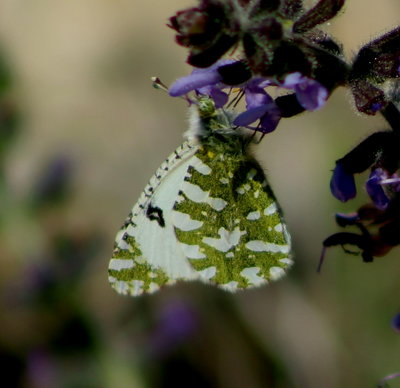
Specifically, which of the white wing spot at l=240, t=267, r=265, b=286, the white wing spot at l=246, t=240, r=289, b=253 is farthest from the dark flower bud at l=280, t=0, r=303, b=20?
the white wing spot at l=240, t=267, r=265, b=286

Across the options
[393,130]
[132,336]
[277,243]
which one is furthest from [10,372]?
[393,130]

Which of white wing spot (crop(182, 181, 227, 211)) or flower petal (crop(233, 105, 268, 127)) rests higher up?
flower petal (crop(233, 105, 268, 127))

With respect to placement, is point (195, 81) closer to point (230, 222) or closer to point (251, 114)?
point (251, 114)

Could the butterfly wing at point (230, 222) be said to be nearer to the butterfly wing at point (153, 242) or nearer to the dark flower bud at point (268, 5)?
the butterfly wing at point (153, 242)

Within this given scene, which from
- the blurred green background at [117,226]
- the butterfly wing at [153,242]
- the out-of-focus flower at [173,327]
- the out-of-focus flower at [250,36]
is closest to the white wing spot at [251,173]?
the butterfly wing at [153,242]

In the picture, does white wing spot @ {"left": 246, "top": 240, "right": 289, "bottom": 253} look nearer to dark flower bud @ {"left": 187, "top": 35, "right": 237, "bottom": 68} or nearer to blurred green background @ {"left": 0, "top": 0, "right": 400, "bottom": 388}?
dark flower bud @ {"left": 187, "top": 35, "right": 237, "bottom": 68}

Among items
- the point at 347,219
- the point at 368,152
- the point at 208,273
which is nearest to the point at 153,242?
the point at 208,273

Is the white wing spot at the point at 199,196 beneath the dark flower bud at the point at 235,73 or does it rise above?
beneath
